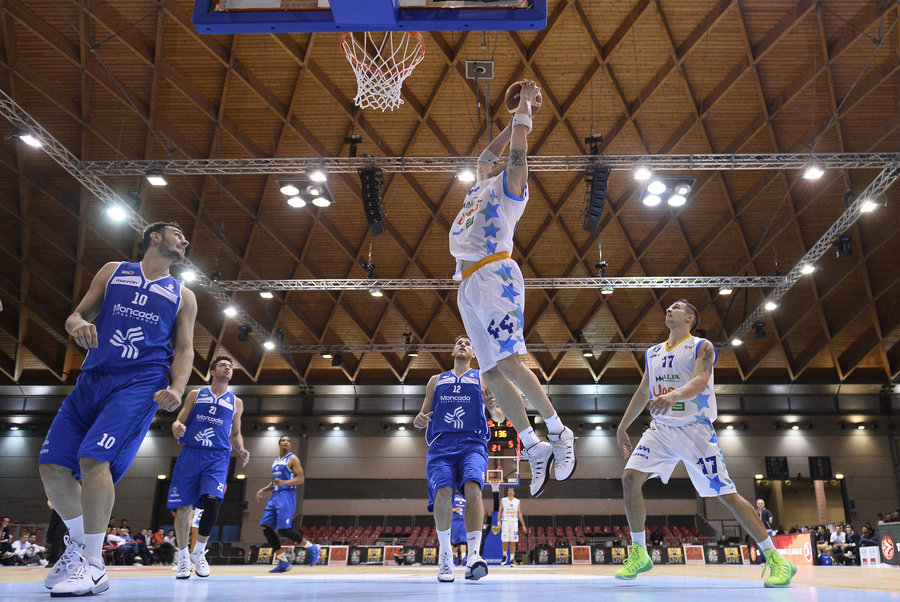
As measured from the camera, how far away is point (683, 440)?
17.7 ft

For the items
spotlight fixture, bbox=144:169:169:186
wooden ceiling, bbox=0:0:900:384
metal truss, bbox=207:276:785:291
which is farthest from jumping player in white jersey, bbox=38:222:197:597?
metal truss, bbox=207:276:785:291

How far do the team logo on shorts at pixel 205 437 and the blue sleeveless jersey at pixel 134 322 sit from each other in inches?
134

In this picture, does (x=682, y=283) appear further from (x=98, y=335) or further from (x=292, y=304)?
(x=98, y=335)

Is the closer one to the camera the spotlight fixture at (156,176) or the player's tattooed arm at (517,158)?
the player's tattooed arm at (517,158)

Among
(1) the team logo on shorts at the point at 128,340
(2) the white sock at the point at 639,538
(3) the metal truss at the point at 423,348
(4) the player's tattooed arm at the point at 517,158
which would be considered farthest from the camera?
(3) the metal truss at the point at 423,348

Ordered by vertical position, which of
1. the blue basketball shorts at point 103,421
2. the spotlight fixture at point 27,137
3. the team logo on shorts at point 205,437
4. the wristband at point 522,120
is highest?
the spotlight fixture at point 27,137

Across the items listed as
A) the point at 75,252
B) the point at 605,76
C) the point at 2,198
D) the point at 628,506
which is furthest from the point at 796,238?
the point at 2,198

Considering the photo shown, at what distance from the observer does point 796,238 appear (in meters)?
22.7

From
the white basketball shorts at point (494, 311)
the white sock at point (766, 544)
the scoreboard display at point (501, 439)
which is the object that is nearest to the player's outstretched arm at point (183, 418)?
the white basketball shorts at point (494, 311)

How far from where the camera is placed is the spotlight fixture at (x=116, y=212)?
1684 cm

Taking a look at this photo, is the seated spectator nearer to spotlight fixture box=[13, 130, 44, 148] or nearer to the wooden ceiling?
the wooden ceiling

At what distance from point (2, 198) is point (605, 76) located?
19410 millimetres

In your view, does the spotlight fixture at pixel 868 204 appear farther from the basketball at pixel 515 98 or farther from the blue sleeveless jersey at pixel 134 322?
the blue sleeveless jersey at pixel 134 322

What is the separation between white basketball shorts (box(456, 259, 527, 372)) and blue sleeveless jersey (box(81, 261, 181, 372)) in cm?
190
